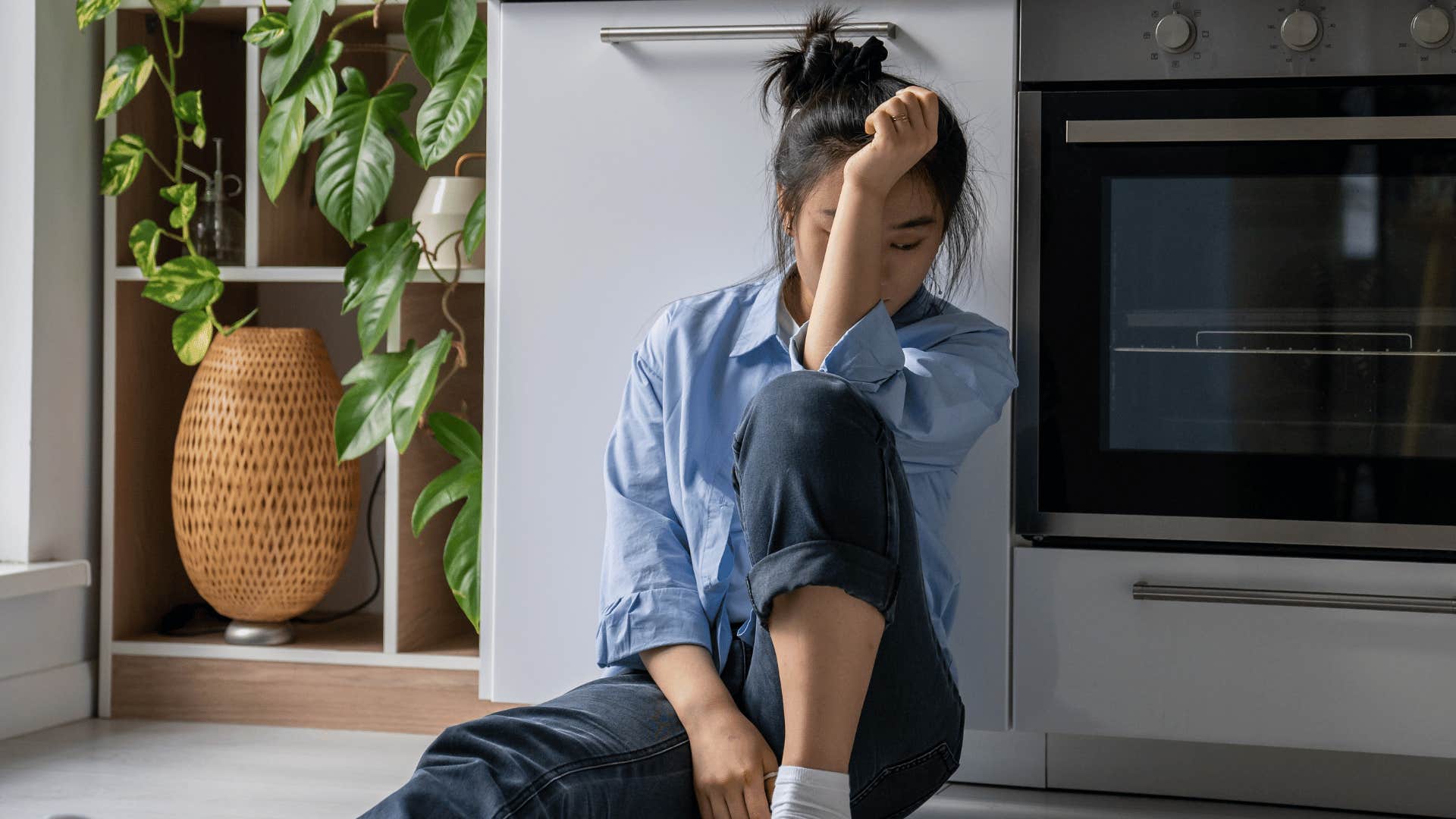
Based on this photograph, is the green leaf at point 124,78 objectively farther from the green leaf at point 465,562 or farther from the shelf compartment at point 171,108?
the green leaf at point 465,562

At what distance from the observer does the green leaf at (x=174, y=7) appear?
1.75 meters

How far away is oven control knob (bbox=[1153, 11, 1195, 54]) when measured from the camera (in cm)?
123

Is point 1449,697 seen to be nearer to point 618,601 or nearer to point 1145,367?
point 1145,367

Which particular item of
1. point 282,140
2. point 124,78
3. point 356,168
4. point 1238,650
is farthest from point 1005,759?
point 124,78

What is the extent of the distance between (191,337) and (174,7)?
1.49 feet

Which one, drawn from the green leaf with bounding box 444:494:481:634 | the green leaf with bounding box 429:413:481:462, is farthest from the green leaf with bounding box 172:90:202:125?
the green leaf with bounding box 444:494:481:634

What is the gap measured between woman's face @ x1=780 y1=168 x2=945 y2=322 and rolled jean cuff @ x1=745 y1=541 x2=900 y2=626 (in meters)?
0.29

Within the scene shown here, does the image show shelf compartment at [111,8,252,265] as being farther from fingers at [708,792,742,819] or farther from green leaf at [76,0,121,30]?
fingers at [708,792,742,819]

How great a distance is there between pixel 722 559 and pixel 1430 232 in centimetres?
74

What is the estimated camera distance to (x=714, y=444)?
1.17 m

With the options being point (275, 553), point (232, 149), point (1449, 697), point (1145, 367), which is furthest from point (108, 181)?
point (1449, 697)

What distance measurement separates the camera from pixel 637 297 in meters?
1.36

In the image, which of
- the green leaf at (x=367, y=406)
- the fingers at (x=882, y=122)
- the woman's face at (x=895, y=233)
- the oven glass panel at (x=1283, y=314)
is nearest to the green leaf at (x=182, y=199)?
the green leaf at (x=367, y=406)

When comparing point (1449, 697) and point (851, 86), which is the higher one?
point (851, 86)
